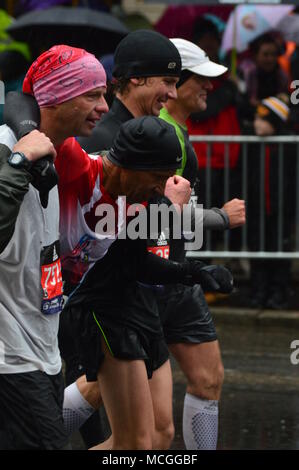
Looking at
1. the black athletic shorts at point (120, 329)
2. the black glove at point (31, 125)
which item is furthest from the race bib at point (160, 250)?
the black glove at point (31, 125)

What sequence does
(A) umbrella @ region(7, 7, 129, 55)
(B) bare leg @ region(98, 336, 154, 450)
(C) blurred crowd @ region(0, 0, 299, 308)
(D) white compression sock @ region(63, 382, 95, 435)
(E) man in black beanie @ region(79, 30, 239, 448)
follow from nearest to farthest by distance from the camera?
(B) bare leg @ region(98, 336, 154, 450) < (E) man in black beanie @ region(79, 30, 239, 448) < (D) white compression sock @ region(63, 382, 95, 435) < (C) blurred crowd @ region(0, 0, 299, 308) < (A) umbrella @ region(7, 7, 129, 55)

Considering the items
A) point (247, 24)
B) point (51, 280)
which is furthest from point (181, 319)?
point (247, 24)

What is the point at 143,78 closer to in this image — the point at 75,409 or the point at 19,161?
the point at 75,409

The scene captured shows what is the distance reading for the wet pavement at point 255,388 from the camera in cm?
654

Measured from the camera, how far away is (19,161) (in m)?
3.67

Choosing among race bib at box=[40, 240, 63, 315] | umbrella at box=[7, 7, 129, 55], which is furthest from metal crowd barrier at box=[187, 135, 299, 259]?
race bib at box=[40, 240, 63, 315]

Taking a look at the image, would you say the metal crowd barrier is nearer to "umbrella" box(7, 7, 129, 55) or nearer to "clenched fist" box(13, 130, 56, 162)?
"umbrella" box(7, 7, 129, 55)

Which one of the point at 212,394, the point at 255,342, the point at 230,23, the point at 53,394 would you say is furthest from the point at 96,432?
the point at 230,23

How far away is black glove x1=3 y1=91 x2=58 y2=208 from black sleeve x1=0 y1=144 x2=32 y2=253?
46 millimetres

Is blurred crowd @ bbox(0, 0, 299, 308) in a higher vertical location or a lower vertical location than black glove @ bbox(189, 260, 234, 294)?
higher

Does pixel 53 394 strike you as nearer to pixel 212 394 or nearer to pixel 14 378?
pixel 14 378

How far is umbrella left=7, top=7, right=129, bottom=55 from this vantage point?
38.2ft

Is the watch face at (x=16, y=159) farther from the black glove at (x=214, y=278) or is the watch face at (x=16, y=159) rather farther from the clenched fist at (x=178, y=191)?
the clenched fist at (x=178, y=191)

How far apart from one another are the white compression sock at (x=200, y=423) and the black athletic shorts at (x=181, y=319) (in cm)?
32
